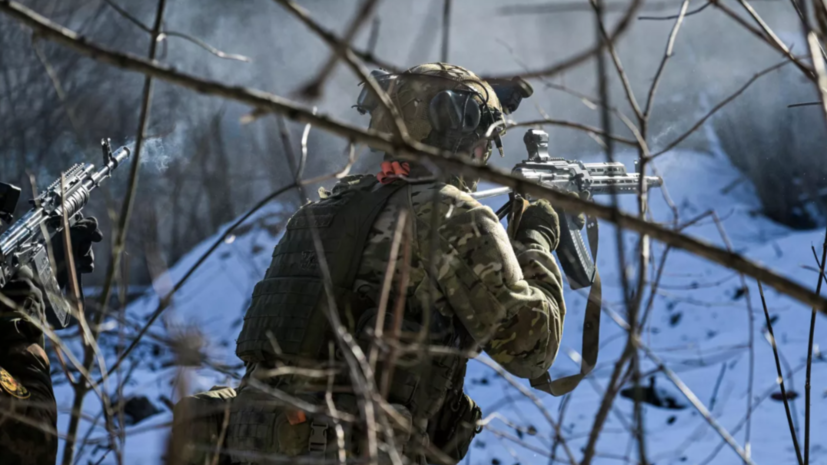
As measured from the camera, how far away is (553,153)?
8.23 meters

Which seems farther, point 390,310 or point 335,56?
point 390,310

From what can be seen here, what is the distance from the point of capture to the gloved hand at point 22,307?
3016 millimetres

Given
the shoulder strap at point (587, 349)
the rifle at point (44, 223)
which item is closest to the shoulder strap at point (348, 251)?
the shoulder strap at point (587, 349)

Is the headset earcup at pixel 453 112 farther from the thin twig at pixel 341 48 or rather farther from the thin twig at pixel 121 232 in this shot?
the thin twig at pixel 341 48

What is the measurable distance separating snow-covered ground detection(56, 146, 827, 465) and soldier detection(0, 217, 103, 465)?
755 millimetres

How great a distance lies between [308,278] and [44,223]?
4.79 ft

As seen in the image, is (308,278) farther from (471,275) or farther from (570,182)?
(570,182)

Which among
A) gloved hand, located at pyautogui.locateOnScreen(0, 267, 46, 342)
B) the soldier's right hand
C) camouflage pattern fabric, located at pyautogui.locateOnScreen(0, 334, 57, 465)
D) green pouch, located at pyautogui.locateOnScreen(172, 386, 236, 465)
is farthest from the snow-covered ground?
green pouch, located at pyautogui.locateOnScreen(172, 386, 236, 465)

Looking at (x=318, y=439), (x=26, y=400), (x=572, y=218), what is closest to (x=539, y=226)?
(x=572, y=218)

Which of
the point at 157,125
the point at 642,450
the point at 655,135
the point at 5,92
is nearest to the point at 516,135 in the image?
the point at 655,135

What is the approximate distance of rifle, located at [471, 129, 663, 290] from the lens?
9.95 ft

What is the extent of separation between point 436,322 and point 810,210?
20.0 feet

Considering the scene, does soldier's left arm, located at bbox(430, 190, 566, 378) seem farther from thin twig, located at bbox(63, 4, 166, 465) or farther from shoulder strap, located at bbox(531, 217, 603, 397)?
thin twig, located at bbox(63, 4, 166, 465)

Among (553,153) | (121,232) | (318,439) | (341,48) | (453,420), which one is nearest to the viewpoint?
(341,48)
